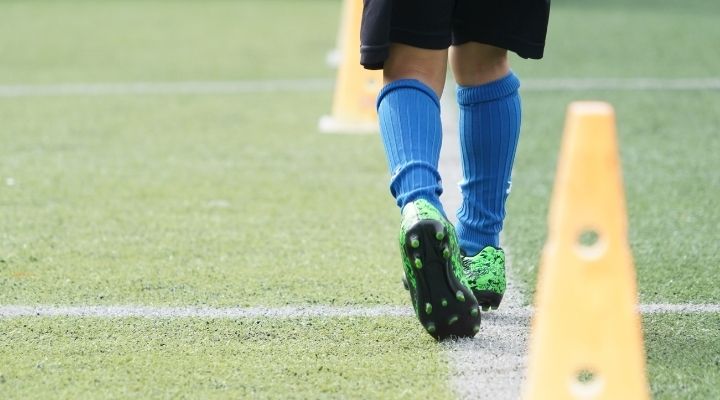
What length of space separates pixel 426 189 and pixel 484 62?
1.72ft

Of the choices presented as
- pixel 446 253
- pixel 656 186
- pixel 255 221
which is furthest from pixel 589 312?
pixel 656 186

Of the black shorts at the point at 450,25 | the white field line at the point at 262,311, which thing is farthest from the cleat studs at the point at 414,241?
the white field line at the point at 262,311

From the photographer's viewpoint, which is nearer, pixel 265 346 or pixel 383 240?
pixel 265 346

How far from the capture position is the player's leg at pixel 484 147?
309cm

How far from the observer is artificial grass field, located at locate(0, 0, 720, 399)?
8.89 ft

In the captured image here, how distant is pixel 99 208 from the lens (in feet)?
14.7

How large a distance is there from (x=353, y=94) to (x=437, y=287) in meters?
3.80

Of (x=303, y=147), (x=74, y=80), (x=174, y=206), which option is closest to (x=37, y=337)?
(x=174, y=206)

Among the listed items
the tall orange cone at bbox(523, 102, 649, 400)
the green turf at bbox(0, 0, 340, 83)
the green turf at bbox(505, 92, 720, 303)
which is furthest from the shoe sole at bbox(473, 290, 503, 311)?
the green turf at bbox(0, 0, 340, 83)

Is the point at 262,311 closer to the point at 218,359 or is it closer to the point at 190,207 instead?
the point at 218,359

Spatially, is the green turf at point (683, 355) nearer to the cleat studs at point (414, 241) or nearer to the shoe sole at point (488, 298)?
the shoe sole at point (488, 298)

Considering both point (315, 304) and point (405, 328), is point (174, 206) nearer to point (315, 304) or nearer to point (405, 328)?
point (315, 304)

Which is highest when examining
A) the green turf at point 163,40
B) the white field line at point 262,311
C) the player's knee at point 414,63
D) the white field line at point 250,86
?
the player's knee at point 414,63

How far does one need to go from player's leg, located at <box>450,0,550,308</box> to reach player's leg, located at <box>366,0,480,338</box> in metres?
0.17
